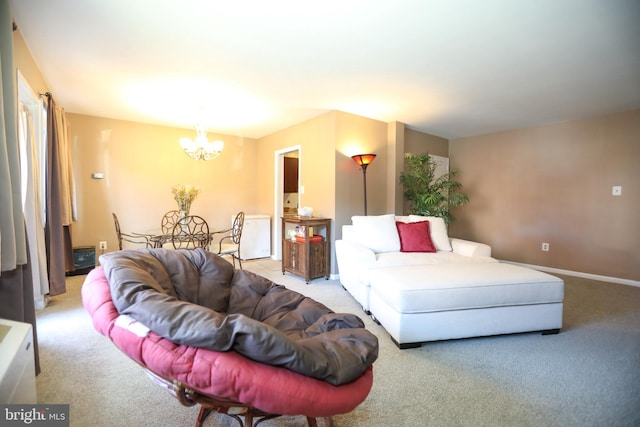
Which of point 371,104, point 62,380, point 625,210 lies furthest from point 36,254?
point 625,210

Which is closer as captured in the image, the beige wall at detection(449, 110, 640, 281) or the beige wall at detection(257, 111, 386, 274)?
the beige wall at detection(449, 110, 640, 281)

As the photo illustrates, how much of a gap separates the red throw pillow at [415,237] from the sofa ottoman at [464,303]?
0.89 metres

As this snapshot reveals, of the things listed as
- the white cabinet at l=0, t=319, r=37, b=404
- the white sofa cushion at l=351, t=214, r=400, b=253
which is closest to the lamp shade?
the white sofa cushion at l=351, t=214, r=400, b=253

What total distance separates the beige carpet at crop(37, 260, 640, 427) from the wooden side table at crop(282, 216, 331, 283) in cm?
140

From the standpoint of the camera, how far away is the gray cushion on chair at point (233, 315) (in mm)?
797

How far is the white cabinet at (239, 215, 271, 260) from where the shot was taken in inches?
191

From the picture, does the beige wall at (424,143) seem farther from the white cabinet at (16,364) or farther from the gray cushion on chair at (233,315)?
the white cabinet at (16,364)

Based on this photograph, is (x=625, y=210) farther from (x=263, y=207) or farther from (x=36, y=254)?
(x=36, y=254)

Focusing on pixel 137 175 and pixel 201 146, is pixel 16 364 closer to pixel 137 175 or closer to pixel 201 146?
pixel 201 146

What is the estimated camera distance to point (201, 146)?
3.77 metres

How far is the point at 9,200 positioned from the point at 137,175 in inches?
138

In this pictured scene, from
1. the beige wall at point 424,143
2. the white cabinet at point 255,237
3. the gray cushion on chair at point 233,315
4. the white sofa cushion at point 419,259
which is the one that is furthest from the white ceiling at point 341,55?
the white cabinet at point 255,237

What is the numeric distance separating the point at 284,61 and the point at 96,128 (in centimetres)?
347

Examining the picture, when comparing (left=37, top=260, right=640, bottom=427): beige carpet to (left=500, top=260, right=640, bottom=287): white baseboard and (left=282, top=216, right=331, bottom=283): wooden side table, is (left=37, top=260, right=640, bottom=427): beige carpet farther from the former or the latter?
(left=500, top=260, right=640, bottom=287): white baseboard
